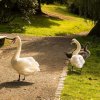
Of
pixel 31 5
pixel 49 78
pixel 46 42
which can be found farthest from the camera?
pixel 31 5

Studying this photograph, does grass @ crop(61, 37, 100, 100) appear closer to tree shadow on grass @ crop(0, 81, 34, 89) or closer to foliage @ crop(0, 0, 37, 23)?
tree shadow on grass @ crop(0, 81, 34, 89)

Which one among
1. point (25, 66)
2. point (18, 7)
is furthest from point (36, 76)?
point (18, 7)

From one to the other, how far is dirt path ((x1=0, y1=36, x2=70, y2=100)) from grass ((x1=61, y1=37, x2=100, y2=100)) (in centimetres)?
42

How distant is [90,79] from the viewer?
532 inches

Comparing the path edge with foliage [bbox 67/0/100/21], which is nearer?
the path edge

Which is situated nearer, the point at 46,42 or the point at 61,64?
the point at 61,64

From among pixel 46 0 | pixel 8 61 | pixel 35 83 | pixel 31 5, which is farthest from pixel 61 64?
pixel 46 0

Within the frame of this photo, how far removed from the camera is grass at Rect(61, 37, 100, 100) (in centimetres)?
1092

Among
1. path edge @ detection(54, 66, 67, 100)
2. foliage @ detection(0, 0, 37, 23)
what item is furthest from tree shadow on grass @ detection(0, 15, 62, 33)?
path edge @ detection(54, 66, 67, 100)

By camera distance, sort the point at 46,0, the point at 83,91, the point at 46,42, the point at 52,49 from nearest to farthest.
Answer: the point at 83,91, the point at 52,49, the point at 46,42, the point at 46,0

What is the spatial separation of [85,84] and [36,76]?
71.4 inches

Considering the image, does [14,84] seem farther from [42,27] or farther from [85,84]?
[42,27]

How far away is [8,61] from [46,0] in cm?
2875

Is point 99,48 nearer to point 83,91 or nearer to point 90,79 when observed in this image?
point 90,79
